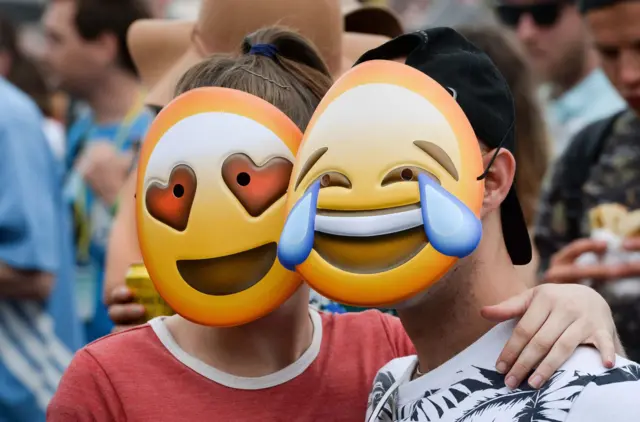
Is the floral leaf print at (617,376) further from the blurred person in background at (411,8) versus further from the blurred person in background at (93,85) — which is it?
the blurred person in background at (411,8)

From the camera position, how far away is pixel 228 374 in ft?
5.56

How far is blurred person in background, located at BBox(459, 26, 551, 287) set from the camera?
133 inches

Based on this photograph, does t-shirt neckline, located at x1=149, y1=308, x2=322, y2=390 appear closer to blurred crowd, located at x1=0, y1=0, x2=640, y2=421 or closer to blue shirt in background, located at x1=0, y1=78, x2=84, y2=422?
blurred crowd, located at x1=0, y1=0, x2=640, y2=421

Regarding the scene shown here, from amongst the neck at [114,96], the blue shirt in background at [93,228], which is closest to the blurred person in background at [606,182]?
the blue shirt in background at [93,228]

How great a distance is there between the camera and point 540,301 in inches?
59.2

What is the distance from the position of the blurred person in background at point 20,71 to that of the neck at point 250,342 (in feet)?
11.8

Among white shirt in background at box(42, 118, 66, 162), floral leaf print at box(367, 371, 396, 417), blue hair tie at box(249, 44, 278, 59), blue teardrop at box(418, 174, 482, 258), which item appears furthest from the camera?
white shirt in background at box(42, 118, 66, 162)

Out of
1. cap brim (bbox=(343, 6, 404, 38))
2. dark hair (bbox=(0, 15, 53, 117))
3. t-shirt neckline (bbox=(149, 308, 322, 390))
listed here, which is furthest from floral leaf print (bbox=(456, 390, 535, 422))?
dark hair (bbox=(0, 15, 53, 117))

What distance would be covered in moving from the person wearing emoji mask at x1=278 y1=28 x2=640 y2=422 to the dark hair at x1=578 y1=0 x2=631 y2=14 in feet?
4.47

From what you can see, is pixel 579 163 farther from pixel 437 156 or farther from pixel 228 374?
pixel 437 156

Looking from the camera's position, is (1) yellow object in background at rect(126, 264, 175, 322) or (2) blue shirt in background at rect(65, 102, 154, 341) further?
(2) blue shirt in background at rect(65, 102, 154, 341)

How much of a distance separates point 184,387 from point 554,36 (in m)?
3.12

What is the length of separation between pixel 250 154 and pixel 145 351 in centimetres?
36

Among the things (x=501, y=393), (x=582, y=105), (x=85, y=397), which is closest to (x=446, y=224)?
(x=501, y=393)
